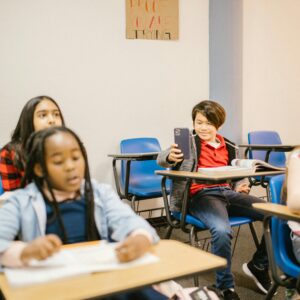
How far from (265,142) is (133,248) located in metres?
3.49

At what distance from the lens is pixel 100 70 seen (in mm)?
3828

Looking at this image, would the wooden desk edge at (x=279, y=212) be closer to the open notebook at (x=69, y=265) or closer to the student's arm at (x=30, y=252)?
the open notebook at (x=69, y=265)

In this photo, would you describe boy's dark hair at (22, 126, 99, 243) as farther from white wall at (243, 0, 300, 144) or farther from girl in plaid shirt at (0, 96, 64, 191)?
white wall at (243, 0, 300, 144)

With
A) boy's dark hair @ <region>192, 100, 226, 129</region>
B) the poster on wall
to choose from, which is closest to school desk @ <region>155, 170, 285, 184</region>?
boy's dark hair @ <region>192, 100, 226, 129</region>

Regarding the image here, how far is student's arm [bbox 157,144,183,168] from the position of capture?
2424 millimetres

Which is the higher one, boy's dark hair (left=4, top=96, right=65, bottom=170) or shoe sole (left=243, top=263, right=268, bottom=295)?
boy's dark hair (left=4, top=96, right=65, bottom=170)

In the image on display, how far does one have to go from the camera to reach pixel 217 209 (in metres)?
2.27

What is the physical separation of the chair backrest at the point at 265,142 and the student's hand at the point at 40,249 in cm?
329

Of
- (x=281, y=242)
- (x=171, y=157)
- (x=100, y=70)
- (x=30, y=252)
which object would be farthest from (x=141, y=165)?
(x=30, y=252)

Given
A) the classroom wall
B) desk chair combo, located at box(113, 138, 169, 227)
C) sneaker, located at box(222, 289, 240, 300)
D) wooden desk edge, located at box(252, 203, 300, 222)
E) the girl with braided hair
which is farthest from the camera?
the classroom wall

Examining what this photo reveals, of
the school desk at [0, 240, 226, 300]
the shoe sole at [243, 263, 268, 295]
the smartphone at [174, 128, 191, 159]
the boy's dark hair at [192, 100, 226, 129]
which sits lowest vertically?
the shoe sole at [243, 263, 268, 295]

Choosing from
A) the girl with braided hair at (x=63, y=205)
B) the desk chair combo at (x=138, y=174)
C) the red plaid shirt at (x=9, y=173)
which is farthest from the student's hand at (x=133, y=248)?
the desk chair combo at (x=138, y=174)

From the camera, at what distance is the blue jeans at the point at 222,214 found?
2.16 meters

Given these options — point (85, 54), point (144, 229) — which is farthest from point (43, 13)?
point (144, 229)
